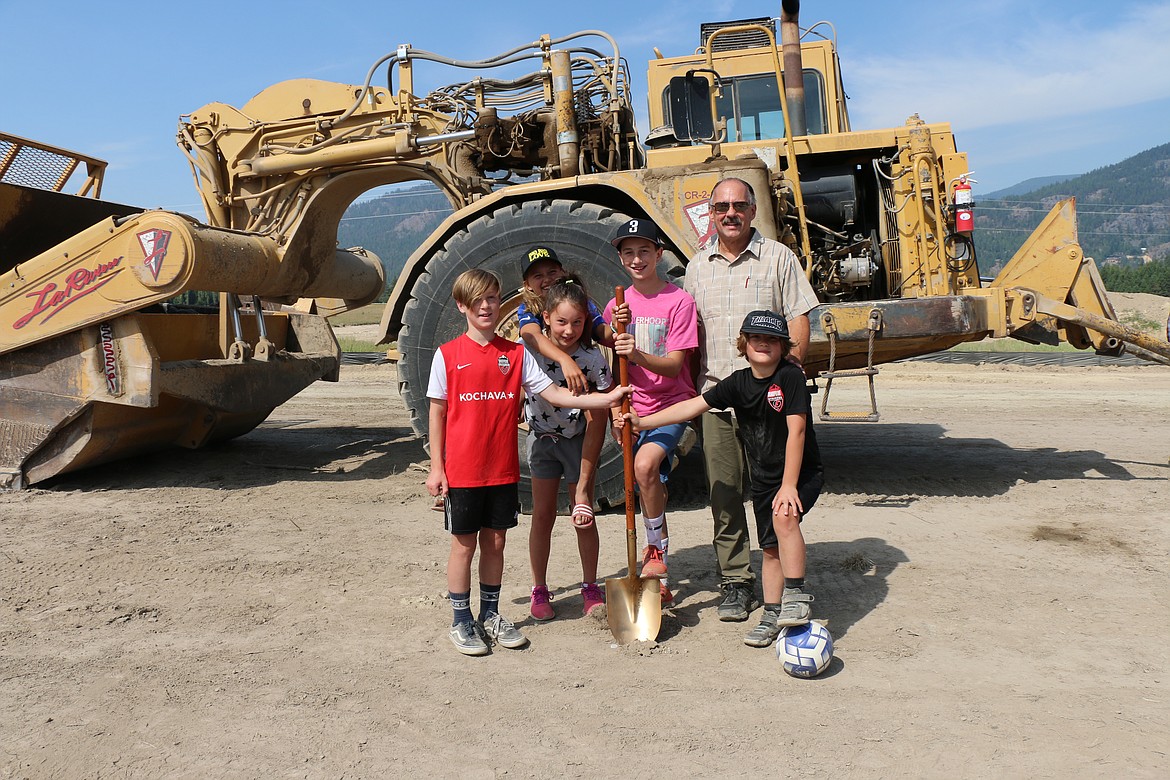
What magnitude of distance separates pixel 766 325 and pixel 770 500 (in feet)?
2.30

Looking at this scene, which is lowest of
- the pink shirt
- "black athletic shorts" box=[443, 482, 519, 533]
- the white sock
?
the white sock

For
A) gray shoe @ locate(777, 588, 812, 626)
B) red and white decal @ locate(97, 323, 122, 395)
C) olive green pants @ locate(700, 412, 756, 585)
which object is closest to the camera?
gray shoe @ locate(777, 588, 812, 626)

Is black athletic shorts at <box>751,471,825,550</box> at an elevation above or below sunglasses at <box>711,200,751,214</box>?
below

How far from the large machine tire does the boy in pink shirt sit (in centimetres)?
144

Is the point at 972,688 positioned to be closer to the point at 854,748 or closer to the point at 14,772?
the point at 854,748

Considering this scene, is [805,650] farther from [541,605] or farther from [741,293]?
[741,293]

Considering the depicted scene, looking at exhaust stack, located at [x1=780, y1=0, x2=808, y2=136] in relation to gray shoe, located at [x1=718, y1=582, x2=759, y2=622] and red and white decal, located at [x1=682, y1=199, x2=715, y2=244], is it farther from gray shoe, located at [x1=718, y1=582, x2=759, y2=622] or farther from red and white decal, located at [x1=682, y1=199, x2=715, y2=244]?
gray shoe, located at [x1=718, y1=582, x2=759, y2=622]

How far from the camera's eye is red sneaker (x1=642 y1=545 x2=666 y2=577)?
386 centimetres

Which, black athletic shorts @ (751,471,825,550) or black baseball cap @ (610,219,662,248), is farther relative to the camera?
black baseball cap @ (610,219,662,248)

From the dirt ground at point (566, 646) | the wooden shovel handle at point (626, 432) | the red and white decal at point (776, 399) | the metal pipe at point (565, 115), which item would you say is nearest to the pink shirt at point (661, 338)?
the wooden shovel handle at point (626, 432)

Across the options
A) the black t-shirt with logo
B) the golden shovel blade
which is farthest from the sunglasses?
the golden shovel blade

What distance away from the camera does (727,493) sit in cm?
401

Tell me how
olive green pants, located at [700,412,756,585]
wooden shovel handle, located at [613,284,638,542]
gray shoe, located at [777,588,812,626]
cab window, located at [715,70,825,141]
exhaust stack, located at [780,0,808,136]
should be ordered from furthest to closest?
cab window, located at [715,70,825,141], exhaust stack, located at [780,0,808,136], olive green pants, located at [700,412,756,585], wooden shovel handle, located at [613,284,638,542], gray shoe, located at [777,588,812,626]

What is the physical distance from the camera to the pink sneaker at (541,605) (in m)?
4.00
